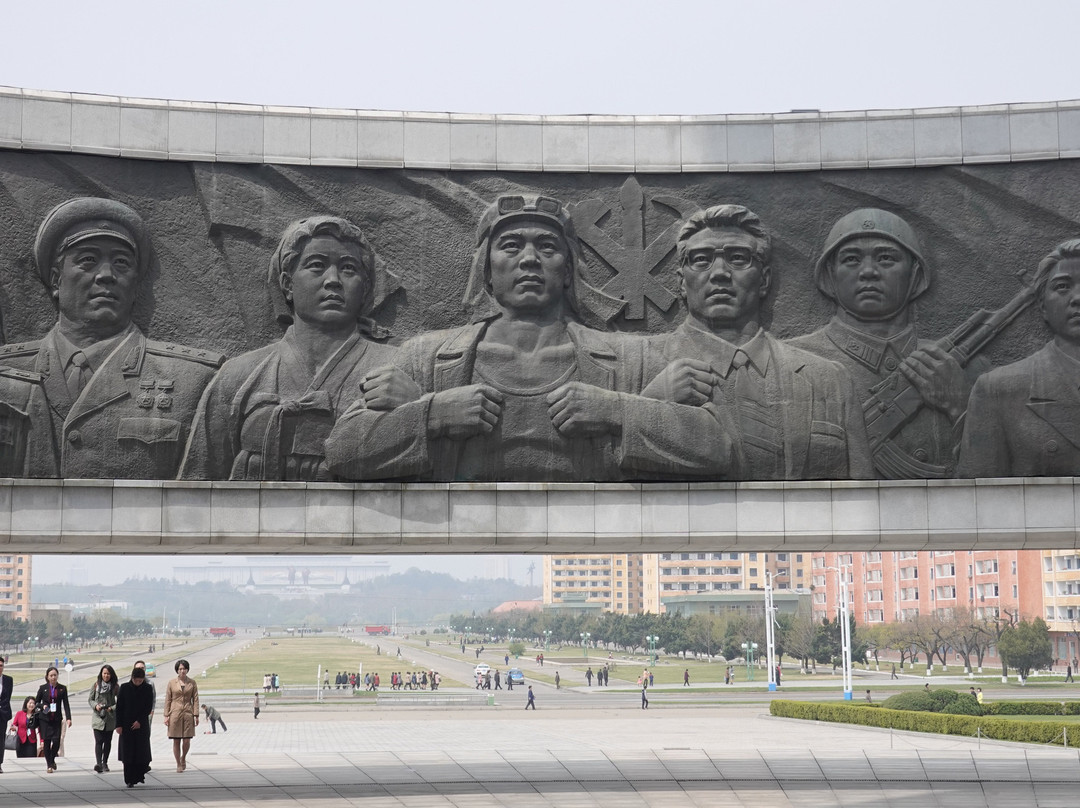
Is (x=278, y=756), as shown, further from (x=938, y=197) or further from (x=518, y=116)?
(x=938, y=197)

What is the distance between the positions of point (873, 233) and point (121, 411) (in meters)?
6.83

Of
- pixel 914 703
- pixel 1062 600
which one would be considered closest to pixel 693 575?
pixel 1062 600

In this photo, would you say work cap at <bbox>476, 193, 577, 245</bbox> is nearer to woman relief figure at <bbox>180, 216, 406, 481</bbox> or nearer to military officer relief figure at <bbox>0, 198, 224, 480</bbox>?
woman relief figure at <bbox>180, 216, 406, 481</bbox>

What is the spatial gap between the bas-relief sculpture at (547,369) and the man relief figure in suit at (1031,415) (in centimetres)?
2

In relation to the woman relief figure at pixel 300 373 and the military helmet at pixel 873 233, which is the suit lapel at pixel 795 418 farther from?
the woman relief figure at pixel 300 373

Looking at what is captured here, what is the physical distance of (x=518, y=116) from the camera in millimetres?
11102

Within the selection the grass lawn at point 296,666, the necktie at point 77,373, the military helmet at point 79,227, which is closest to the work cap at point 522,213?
the military helmet at point 79,227

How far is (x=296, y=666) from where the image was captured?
215 ft

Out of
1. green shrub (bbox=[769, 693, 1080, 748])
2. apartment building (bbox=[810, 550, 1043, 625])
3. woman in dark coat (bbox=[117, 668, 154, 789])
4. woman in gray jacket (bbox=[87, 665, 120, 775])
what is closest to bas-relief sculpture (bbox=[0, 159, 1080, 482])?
woman in dark coat (bbox=[117, 668, 154, 789])

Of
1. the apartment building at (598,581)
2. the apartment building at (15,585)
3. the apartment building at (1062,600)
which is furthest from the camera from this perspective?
the apartment building at (598,581)

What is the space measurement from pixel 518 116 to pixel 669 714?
20.5 meters

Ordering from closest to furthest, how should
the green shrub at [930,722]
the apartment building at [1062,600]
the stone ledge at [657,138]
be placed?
the stone ledge at [657,138] < the green shrub at [930,722] < the apartment building at [1062,600]

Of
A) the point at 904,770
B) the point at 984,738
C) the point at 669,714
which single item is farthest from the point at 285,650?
the point at 904,770

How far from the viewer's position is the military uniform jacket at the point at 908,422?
10.6 meters
